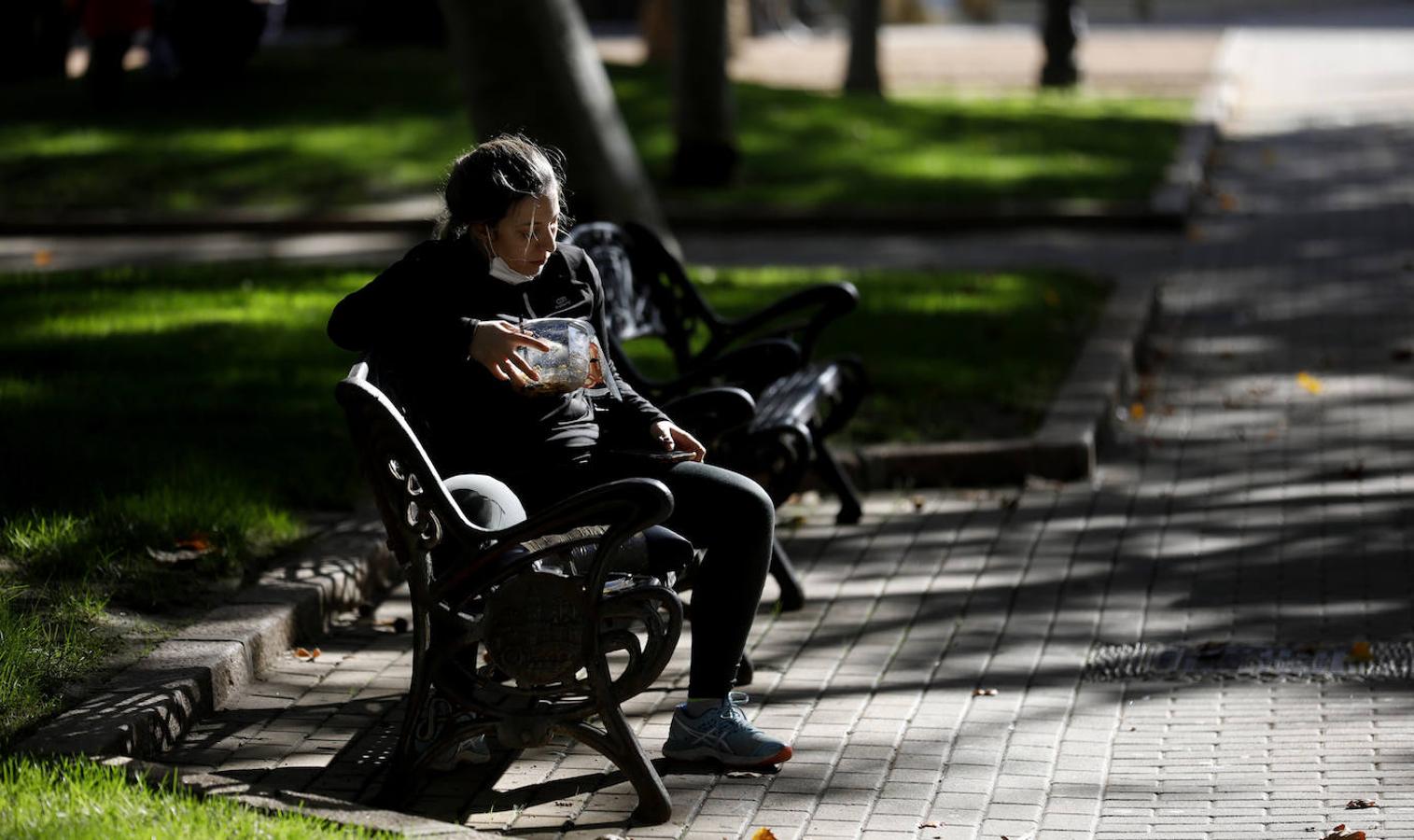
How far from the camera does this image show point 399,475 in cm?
447

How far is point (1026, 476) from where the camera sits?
7855 millimetres

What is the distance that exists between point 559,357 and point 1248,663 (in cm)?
226

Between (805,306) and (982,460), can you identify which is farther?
(982,460)

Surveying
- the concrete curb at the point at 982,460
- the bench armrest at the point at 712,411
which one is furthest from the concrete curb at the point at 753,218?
the bench armrest at the point at 712,411

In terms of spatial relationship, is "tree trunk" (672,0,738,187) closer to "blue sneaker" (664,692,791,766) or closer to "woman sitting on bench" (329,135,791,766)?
"woman sitting on bench" (329,135,791,766)

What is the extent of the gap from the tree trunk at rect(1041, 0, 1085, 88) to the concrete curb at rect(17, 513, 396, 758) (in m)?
21.3

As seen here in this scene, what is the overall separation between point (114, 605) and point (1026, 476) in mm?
3746

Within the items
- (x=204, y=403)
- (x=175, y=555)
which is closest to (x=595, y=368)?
(x=175, y=555)

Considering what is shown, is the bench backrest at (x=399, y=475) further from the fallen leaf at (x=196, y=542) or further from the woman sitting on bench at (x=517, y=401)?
the fallen leaf at (x=196, y=542)

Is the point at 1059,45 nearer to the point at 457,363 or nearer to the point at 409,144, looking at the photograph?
the point at 409,144

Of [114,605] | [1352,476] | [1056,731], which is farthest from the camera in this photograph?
[1352,476]

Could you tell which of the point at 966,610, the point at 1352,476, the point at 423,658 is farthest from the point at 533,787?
the point at 1352,476

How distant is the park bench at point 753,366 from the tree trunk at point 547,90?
360 cm

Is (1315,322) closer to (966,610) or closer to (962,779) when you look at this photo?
(966,610)
